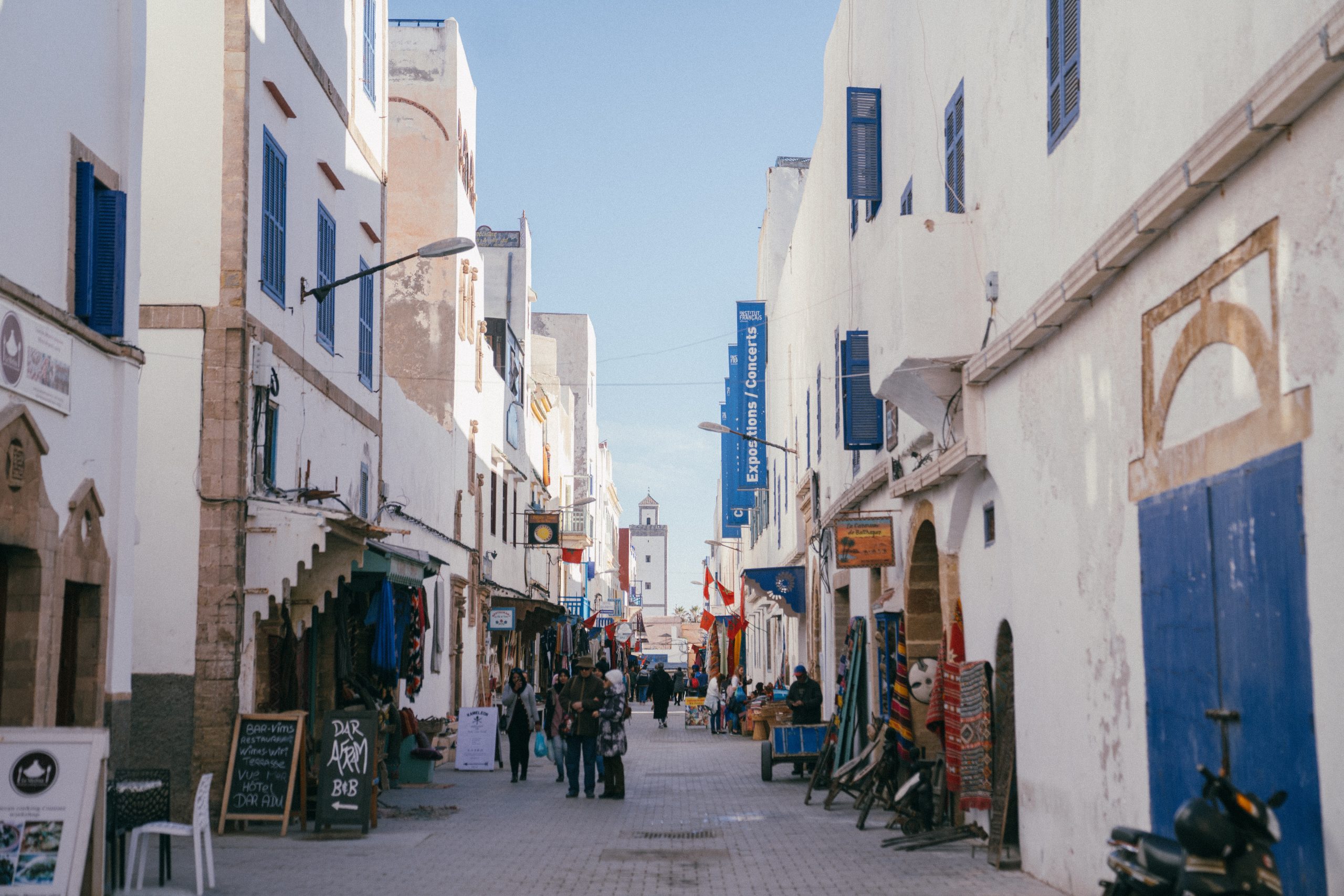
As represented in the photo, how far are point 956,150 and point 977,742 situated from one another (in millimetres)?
5425

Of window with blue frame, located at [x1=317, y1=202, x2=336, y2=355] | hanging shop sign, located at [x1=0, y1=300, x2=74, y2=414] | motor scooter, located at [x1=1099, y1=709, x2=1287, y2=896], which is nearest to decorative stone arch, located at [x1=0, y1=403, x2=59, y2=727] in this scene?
hanging shop sign, located at [x1=0, y1=300, x2=74, y2=414]

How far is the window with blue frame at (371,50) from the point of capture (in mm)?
20141

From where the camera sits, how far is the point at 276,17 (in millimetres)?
15836

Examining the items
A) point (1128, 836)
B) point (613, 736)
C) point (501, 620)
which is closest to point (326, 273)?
point (613, 736)

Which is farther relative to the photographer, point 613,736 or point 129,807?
point 613,736

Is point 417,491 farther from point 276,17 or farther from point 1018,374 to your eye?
point 1018,374

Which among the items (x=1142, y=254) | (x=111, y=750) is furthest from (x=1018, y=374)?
(x=111, y=750)

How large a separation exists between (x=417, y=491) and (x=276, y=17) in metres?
10.9

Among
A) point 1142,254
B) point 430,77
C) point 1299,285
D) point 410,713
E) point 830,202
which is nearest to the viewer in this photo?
point 1299,285

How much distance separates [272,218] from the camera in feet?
51.0

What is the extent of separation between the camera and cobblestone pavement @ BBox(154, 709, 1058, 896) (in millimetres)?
10898

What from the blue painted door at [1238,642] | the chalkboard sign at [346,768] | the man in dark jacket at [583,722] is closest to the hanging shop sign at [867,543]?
the man in dark jacket at [583,722]

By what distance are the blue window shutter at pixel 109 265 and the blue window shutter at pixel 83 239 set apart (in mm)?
53

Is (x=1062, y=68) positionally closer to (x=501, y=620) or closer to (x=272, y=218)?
(x=272, y=218)
